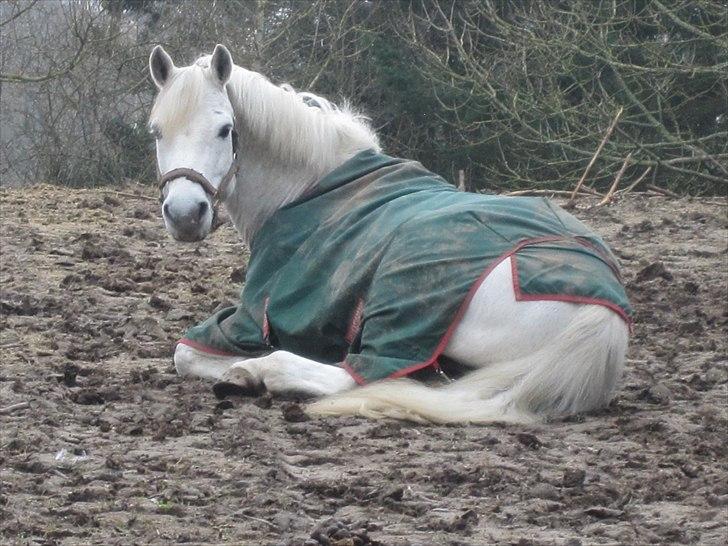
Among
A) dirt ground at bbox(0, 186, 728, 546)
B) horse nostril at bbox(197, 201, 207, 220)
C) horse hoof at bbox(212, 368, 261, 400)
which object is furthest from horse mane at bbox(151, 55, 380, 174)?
horse hoof at bbox(212, 368, 261, 400)

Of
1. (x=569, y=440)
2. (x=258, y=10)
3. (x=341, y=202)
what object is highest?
(x=258, y=10)

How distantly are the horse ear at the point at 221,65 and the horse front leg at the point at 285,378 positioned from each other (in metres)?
1.30

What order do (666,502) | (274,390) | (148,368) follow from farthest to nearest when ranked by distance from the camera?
(148,368)
(274,390)
(666,502)

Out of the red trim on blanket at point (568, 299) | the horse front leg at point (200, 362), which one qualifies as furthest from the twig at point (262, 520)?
the horse front leg at point (200, 362)

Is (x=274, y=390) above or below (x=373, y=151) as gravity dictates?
below

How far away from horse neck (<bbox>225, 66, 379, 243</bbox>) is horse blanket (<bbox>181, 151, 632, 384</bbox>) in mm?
110

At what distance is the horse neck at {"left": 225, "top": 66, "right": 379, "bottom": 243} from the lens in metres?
5.32

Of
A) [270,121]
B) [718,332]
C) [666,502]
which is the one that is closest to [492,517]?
[666,502]

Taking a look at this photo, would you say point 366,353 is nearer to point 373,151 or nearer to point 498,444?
point 498,444

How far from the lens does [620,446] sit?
3838 millimetres

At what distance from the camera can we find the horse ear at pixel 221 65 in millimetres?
5051

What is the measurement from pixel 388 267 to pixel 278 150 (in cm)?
110

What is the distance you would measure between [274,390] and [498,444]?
1021 millimetres

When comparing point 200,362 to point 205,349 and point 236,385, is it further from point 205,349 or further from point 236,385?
point 236,385
